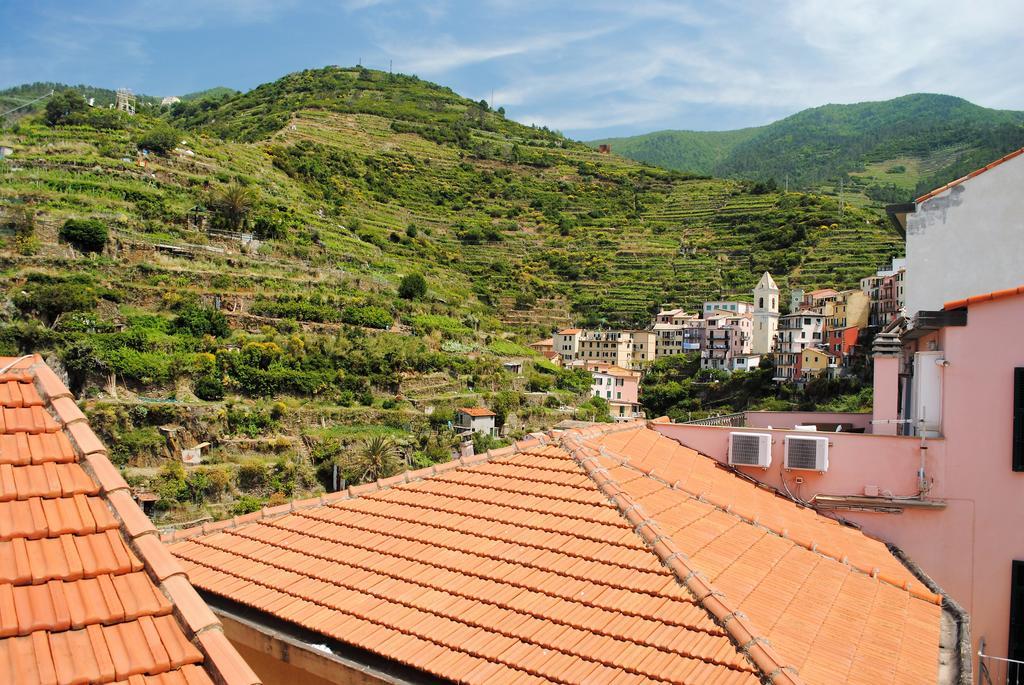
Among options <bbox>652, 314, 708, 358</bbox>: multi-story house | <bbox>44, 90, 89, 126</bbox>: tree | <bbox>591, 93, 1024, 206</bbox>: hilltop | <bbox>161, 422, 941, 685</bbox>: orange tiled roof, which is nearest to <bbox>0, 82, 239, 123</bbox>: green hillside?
<bbox>44, 90, 89, 126</bbox>: tree

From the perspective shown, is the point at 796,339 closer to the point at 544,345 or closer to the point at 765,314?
the point at 765,314

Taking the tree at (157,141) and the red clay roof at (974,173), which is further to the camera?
the tree at (157,141)

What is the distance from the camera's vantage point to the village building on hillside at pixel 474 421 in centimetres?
4016

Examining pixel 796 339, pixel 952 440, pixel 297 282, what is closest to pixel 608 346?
pixel 796 339

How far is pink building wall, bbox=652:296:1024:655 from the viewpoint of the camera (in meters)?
7.28

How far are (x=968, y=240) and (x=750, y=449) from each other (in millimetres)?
3854

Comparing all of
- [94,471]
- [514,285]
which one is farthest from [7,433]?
[514,285]

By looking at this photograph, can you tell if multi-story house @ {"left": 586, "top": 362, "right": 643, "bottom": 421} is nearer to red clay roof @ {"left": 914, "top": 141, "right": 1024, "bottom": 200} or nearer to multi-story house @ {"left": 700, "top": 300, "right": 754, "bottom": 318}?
multi-story house @ {"left": 700, "top": 300, "right": 754, "bottom": 318}

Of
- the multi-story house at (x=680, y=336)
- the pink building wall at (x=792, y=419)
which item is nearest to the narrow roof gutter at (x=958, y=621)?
the pink building wall at (x=792, y=419)

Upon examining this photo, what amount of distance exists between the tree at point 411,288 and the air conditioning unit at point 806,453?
4239 centimetres

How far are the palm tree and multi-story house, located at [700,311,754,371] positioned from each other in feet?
151

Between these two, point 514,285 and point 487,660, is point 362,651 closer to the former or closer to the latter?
point 487,660

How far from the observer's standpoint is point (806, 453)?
8344 mm

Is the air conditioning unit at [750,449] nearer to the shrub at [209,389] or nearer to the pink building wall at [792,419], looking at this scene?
the pink building wall at [792,419]
